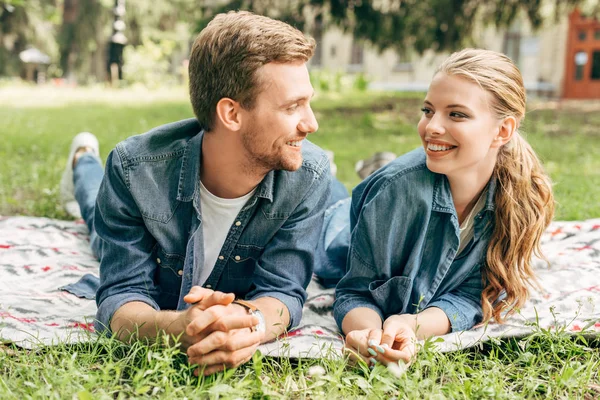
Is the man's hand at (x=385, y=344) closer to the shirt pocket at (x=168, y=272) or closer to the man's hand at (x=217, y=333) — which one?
the man's hand at (x=217, y=333)

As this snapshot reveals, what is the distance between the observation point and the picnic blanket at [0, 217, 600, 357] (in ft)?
8.43

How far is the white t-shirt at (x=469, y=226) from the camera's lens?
2879mm

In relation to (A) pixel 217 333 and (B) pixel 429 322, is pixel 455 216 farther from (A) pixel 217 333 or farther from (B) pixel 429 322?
(A) pixel 217 333

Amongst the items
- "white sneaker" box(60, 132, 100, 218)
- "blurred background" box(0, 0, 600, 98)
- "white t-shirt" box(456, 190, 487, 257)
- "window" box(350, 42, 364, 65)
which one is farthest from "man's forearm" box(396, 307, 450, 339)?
"window" box(350, 42, 364, 65)

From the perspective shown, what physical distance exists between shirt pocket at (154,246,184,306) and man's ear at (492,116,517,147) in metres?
1.47

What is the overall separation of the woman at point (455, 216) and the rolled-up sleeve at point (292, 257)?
0.22m

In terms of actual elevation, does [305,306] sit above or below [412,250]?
below

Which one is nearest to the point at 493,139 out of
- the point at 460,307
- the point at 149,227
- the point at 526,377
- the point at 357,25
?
the point at 460,307

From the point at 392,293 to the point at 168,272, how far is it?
101cm

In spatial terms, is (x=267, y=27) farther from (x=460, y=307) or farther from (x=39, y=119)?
(x=39, y=119)

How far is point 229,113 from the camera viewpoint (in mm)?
2549

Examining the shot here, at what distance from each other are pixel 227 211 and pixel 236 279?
0.34 meters

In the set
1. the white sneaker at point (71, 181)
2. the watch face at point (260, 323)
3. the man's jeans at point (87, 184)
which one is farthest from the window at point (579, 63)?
the watch face at point (260, 323)

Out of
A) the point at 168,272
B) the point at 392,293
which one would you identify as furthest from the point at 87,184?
the point at 392,293
